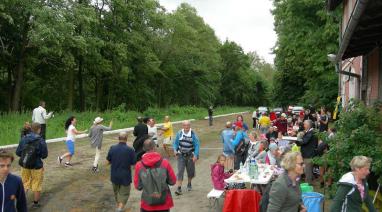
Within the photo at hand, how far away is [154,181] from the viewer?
6.38 meters

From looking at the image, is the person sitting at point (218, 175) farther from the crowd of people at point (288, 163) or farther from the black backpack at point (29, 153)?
the black backpack at point (29, 153)

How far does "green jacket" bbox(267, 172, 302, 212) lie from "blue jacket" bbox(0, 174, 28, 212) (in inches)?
108

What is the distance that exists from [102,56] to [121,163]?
36.2 meters

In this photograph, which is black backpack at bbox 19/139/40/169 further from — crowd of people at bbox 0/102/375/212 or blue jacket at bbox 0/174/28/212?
blue jacket at bbox 0/174/28/212

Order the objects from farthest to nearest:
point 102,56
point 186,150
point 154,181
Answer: point 102,56 → point 186,150 → point 154,181

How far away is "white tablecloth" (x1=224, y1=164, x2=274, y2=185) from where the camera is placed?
28.8 feet

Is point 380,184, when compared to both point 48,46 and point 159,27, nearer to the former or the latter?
point 48,46

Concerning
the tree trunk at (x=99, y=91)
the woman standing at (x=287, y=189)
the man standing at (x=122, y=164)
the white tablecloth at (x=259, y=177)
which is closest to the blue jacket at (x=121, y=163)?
the man standing at (x=122, y=164)

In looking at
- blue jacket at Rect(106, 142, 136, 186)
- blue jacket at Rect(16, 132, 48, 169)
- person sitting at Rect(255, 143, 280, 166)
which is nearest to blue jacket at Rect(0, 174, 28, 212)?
blue jacket at Rect(106, 142, 136, 186)

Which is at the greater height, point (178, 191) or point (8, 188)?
point (8, 188)

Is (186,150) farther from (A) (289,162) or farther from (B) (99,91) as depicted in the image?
(B) (99,91)

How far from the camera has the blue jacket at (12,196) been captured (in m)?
4.71

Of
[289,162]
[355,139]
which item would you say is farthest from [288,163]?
[355,139]

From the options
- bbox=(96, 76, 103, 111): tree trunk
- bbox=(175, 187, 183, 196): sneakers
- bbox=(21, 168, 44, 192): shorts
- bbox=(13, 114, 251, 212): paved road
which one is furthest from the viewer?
bbox=(96, 76, 103, 111): tree trunk
